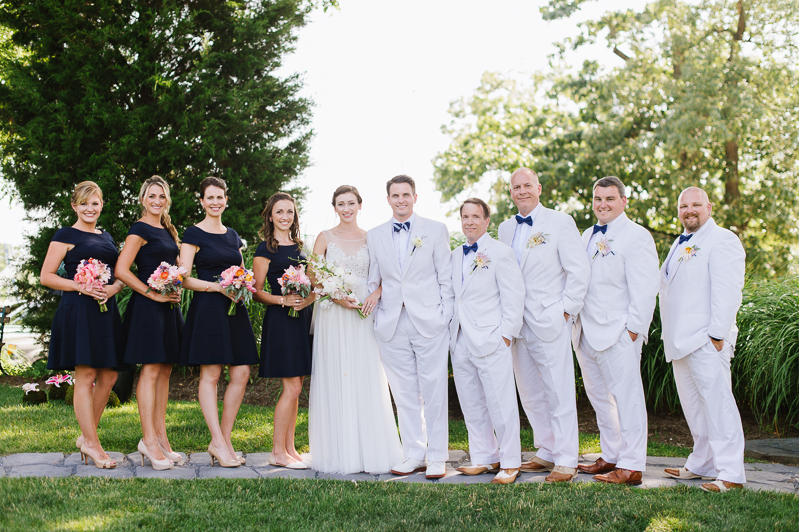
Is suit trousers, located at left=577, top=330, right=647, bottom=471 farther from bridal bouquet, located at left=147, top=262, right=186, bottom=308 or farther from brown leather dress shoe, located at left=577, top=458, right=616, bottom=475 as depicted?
bridal bouquet, located at left=147, top=262, right=186, bottom=308

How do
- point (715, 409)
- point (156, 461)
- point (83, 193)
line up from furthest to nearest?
1. point (83, 193)
2. point (156, 461)
3. point (715, 409)

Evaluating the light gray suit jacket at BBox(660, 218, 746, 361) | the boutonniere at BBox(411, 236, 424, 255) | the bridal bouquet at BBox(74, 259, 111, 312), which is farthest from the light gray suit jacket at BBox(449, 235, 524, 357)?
the bridal bouquet at BBox(74, 259, 111, 312)

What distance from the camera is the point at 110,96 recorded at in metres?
10.6

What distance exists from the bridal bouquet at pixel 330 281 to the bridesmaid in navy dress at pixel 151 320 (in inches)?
45.0

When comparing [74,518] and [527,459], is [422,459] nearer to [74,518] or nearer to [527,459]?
[527,459]

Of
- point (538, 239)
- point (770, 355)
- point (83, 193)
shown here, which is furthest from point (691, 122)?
point (83, 193)

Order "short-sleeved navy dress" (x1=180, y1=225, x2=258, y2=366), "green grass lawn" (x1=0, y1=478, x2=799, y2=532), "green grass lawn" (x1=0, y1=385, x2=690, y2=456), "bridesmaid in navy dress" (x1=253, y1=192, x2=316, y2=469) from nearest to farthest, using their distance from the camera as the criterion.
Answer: "green grass lawn" (x1=0, y1=478, x2=799, y2=532)
"short-sleeved navy dress" (x1=180, y1=225, x2=258, y2=366)
"bridesmaid in navy dress" (x1=253, y1=192, x2=316, y2=469)
"green grass lawn" (x1=0, y1=385, x2=690, y2=456)

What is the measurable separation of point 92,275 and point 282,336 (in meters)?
1.54

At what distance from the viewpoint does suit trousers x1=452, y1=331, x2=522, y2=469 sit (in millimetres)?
4785

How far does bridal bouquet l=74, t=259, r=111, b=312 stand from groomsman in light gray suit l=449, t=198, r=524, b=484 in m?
2.76

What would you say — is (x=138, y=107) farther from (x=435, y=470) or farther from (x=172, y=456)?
(x=435, y=470)

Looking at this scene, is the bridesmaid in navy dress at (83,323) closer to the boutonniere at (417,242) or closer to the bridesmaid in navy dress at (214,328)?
the bridesmaid in navy dress at (214,328)

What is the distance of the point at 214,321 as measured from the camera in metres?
5.09

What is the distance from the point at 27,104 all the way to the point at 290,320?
8.00 m
